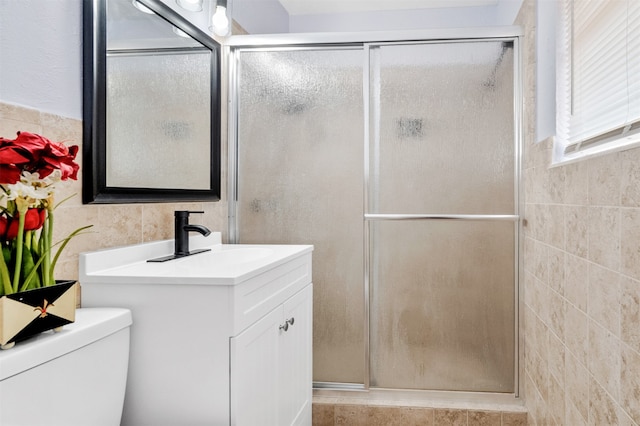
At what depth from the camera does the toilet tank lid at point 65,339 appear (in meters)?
0.89

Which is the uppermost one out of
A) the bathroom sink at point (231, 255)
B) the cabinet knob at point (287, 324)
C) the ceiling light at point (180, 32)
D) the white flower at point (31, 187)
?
the ceiling light at point (180, 32)

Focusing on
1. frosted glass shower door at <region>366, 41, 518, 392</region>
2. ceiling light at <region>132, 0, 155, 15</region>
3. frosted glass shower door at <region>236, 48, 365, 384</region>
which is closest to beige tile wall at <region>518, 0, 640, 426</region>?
frosted glass shower door at <region>366, 41, 518, 392</region>

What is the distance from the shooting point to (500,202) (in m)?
2.29

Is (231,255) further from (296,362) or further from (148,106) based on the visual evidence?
(148,106)

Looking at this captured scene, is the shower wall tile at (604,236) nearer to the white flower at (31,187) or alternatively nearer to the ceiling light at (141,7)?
the white flower at (31,187)

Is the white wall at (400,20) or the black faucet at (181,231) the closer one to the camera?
the black faucet at (181,231)

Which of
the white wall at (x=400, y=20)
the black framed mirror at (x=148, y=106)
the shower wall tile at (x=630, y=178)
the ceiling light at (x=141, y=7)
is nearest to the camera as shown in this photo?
the shower wall tile at (x=630, y=178)

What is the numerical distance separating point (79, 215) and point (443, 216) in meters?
1.63

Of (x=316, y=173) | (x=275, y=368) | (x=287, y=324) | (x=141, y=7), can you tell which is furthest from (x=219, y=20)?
(x=275, y=368)

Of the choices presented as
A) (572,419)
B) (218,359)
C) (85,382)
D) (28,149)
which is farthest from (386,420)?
(28,149)

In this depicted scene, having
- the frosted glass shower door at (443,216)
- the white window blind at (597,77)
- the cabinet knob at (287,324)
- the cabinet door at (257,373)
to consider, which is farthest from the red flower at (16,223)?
the frosted glass shower door at (443,216)

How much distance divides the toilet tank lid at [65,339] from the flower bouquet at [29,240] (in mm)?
26

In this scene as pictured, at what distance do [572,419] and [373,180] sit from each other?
132 centimetres

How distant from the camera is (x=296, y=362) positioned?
6.00 ft
